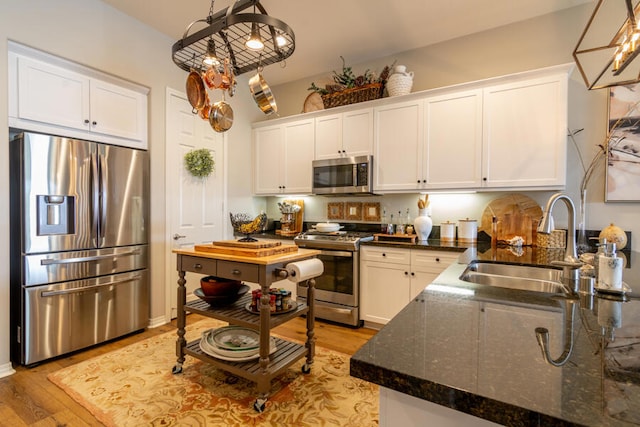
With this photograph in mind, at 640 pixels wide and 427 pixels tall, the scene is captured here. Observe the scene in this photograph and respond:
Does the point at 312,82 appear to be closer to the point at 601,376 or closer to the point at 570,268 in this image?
the point at 570,268

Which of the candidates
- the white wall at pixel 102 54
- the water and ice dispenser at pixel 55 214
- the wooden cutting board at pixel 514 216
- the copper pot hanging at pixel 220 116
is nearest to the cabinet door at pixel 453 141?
the wooden cutting board at pixel 514 216

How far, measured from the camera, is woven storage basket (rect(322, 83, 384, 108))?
3.33 m

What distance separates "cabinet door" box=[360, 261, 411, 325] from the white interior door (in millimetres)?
1936

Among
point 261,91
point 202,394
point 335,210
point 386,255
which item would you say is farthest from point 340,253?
point 261,91

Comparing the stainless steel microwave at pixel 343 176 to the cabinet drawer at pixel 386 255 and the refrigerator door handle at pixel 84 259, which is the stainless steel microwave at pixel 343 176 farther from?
the refrigerator door handle at pixel 84 259

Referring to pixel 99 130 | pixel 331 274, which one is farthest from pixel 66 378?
pixel 331 274

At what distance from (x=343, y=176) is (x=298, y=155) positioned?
74 cm

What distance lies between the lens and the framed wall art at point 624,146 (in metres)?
2.48

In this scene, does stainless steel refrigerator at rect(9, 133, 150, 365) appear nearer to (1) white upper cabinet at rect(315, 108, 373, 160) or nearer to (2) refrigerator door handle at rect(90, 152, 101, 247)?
(2) refrigerator door handle at rect(90, 152, 101, 247)

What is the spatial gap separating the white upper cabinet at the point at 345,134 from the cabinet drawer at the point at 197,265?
2.03 m

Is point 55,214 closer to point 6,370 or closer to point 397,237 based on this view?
point 6,370

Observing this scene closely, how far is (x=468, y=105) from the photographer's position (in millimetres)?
2863

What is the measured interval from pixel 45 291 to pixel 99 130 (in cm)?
140

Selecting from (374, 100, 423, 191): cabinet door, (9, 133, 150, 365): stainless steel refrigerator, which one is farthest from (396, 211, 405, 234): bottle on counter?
(9, 133, 150, 365): stainless steel refrigerator
